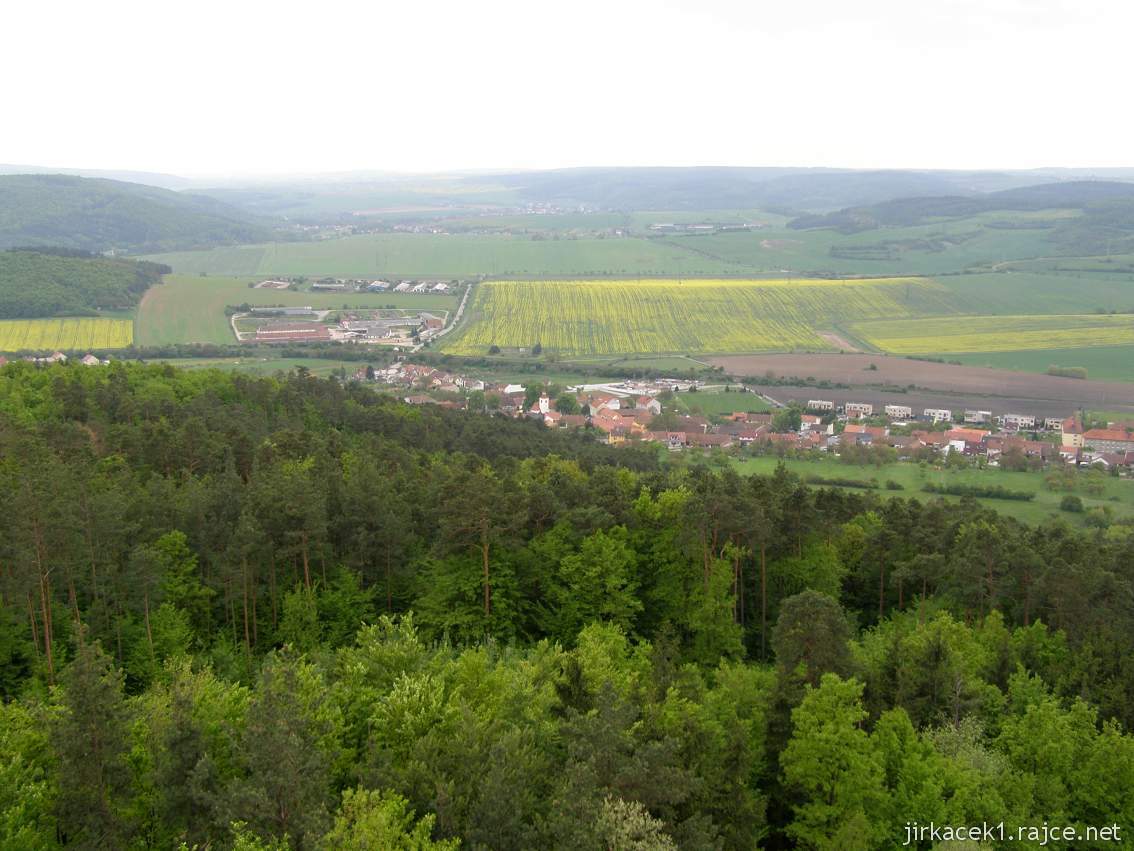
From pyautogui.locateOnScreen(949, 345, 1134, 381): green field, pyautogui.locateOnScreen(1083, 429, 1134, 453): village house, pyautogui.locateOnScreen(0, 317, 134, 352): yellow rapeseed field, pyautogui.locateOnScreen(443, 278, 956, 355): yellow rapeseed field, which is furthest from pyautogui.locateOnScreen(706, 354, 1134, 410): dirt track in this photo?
pyautogui.locateOnScreen(0, 317, 134, 352): yellow rapeseed field

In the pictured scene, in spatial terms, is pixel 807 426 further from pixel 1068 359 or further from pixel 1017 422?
pixel 1068 359

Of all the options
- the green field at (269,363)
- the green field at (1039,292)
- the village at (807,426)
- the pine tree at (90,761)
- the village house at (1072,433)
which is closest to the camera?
the pine tree at (90,761)

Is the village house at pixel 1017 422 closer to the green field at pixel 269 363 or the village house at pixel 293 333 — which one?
the green field at pixel 269 363

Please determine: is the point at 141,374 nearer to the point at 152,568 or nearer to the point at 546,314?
the point at 152,568

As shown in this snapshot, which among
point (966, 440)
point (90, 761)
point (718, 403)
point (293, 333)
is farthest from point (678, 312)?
point (90, 761)

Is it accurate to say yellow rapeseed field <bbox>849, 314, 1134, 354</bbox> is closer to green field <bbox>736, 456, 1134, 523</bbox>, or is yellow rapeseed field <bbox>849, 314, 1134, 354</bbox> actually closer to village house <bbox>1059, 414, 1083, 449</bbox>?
village house <bbox>1059, 414, 1083, 449</bbox>

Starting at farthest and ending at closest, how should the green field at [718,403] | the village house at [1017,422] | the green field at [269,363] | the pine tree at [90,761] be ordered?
1. the green field at [269,363]
2. the green field at [718,403]
3. the village house at [1017,422]
4. the pine tree at [90,761]

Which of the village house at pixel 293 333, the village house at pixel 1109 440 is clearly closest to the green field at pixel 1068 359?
the village house at pixel 1109 440
